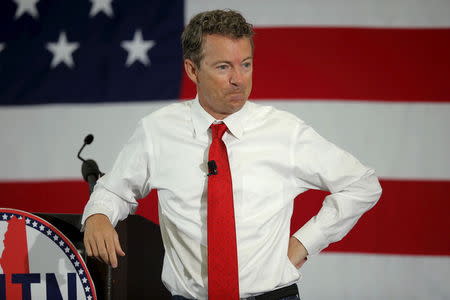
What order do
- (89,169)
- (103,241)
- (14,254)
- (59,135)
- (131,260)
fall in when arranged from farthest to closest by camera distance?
(59,135)
(89,169)
(131,260)
(14,254)
(103,241)

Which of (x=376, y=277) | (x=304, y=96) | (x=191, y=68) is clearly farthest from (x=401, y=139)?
(x=191, y=68)

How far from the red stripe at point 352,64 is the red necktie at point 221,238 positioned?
59.3 inches

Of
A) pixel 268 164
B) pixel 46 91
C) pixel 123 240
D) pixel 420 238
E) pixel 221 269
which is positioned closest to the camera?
pixel 221 269

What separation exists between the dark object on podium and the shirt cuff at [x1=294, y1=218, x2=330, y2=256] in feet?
1.65

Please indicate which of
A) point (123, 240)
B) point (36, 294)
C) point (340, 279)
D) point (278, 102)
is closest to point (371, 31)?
point (278, 102)

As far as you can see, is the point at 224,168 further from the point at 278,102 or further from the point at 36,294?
the point at 278,102

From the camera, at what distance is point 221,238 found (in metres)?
1.38

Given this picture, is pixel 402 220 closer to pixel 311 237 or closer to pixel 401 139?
pixel 401 139

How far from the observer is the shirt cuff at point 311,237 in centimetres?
150

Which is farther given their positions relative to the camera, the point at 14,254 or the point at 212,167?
the point at 14,254

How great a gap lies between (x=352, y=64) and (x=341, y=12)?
258 millimetres

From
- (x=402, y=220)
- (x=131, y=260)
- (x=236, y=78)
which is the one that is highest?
(x=236, y=78)

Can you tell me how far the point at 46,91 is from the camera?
120 inches

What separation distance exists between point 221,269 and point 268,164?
292 millimetres
